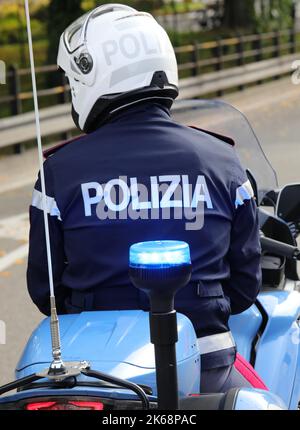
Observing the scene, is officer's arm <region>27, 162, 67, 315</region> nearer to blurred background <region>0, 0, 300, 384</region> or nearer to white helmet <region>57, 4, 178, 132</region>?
white helmet <region>57, 4, 178, 132</region>

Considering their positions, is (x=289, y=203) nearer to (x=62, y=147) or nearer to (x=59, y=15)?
(x=62, y=147)

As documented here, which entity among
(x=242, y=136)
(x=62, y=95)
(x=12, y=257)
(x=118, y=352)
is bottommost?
(x=62, y=95)

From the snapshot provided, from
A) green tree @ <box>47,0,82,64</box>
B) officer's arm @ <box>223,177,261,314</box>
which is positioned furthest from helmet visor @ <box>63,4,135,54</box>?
green tree @ <box>47,0,82,64</box>

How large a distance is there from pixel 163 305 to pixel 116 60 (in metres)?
1.03

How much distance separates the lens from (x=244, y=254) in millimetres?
2822

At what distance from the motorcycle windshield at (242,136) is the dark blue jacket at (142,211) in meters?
0.77

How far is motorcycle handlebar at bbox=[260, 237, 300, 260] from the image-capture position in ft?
10.7

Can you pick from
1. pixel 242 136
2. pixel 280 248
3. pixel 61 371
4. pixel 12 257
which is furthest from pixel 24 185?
pixel 61 371

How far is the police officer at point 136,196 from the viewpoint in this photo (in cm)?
264

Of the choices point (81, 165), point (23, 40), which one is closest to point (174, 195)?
point (81, 165)

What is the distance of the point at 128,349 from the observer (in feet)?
7.65

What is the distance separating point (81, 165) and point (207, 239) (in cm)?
41
